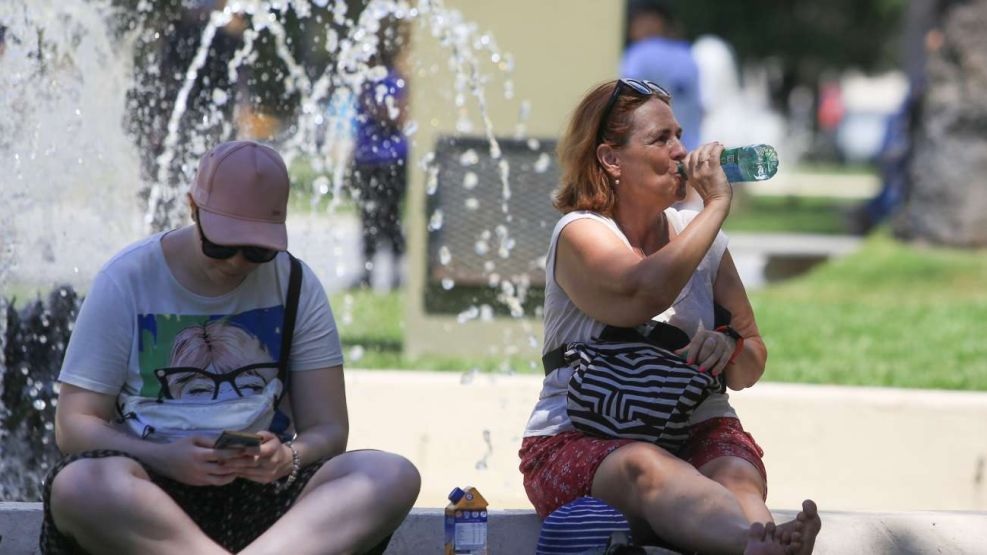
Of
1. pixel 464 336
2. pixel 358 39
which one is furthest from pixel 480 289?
pixel 358 39

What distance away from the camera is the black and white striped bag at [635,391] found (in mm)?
3736

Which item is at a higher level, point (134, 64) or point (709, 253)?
point (134, 64)

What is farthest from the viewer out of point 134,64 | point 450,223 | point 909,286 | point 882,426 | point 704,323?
point 909,286

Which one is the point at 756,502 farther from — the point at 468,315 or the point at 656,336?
the point at 468,315

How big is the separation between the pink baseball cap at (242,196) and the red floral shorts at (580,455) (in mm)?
→ 850

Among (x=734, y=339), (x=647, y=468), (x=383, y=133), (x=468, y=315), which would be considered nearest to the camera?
(x=647, y=468)

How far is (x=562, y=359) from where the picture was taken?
13.1 feet

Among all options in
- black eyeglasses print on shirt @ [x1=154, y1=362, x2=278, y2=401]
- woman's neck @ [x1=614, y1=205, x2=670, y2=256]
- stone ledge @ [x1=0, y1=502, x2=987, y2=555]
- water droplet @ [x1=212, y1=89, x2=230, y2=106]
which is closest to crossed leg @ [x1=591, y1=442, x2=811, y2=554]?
stone ledge @ [x1=0, y1=502, x2=987, y2=555]

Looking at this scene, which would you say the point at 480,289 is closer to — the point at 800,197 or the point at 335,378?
the point at 335,378

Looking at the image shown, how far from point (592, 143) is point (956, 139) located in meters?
8.21

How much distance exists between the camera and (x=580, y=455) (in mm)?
3787

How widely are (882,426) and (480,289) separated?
7.79 ft

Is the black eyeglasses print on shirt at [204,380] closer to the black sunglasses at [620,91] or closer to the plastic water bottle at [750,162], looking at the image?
the black sunglasses at [620,91]

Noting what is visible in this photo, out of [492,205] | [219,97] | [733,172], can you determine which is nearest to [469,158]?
[492,205]
